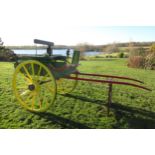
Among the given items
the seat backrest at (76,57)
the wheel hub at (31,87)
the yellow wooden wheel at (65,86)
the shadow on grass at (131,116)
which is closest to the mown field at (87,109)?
the shadow on grass at (131,116)

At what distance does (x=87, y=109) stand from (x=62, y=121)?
54cm

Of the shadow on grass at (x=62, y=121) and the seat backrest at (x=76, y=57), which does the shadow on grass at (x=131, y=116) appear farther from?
the seat backrest at (x=76, y=57)

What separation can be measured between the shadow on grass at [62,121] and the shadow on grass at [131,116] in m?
0.52

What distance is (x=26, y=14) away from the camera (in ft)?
10.6

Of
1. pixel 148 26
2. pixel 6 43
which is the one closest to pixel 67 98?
pixel 6 43

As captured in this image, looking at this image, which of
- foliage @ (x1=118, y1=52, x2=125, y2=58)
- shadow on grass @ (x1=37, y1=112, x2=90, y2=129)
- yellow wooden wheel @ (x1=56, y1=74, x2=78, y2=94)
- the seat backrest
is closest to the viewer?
shadow on grass @ (x1=37, y1=112, x2=90, y2=129)

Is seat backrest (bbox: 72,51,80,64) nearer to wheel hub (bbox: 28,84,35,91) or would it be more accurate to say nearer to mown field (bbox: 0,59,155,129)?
mown field (bbox: 0,59,155,129)

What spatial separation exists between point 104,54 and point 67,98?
1.01 meters

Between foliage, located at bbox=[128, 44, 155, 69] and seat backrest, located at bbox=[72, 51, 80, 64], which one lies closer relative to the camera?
seat backrest, located at bbox=[72, 51, 80, 64]

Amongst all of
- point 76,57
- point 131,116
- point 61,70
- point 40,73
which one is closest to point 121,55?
point 76,57

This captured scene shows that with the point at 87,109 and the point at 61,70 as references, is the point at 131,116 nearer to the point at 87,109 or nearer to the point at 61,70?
the point at 87,109

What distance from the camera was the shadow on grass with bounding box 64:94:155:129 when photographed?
3.15 m

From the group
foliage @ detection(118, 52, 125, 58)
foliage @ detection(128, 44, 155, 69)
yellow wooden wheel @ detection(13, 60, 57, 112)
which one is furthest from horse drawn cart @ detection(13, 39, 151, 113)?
foliage @ detection(128, 44, 155, 69)
